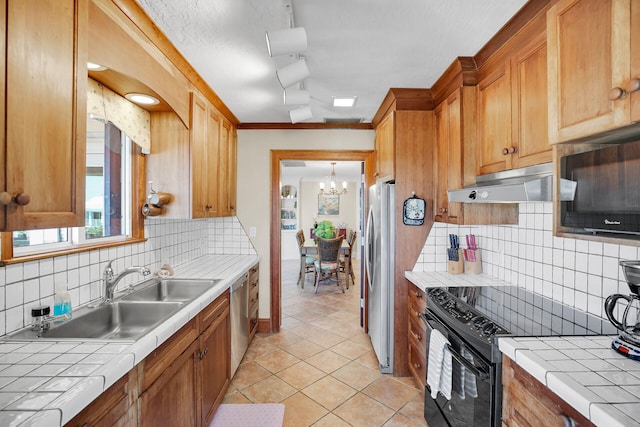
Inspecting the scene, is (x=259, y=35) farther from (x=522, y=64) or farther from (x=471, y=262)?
(x=471, y=262)

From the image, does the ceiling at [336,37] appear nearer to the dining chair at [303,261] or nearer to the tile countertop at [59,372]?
the tile countertop at [59,372]

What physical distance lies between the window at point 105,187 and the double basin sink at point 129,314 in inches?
15.3

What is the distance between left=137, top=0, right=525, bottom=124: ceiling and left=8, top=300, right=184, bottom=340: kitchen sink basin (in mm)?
1522

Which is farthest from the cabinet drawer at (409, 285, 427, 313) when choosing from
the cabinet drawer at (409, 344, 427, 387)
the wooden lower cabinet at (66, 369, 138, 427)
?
the wooden lower cabinet at (66, 369, 138, 427)

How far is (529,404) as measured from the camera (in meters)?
1.15

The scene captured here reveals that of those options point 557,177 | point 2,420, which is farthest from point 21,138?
point 557,177

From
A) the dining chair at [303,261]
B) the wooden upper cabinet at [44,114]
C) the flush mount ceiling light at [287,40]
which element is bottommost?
the dining chair at [303,261]

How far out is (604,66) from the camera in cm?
105

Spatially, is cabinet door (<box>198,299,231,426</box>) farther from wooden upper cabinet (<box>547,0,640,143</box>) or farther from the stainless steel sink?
wooden upper cabinet (<box>547,0,640,143</box>)

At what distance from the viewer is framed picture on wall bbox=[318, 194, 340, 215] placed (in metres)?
8.48

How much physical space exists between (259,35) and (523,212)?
202 cm

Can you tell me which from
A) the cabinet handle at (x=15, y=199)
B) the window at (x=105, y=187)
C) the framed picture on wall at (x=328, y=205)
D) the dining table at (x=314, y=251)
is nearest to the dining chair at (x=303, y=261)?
the dining table at (x=314, y=251)

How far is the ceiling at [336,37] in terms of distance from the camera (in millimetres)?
1527

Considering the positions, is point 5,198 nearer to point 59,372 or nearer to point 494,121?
point 59,372
